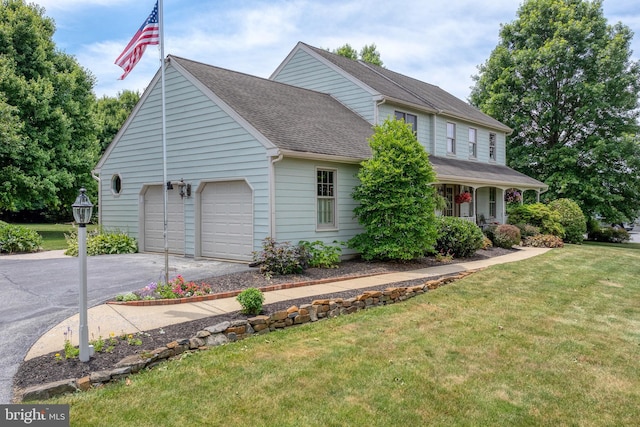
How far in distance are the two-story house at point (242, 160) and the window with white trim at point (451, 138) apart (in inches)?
74.7

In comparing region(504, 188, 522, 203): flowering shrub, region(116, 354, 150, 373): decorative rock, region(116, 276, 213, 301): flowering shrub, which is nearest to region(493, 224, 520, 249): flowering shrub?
region(504, 188, 522, 203): flowering shrub

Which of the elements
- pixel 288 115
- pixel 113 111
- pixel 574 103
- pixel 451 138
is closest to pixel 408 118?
pixel 451 138

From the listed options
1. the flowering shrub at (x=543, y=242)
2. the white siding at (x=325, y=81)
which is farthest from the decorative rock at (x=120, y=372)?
the flowering shrub at (x=543, y=242)

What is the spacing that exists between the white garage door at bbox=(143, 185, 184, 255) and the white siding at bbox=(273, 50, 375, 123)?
754cm

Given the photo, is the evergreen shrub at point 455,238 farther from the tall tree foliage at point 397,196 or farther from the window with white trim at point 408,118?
the window with white trim at point 408,118

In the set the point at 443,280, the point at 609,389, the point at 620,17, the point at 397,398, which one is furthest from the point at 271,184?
the point at 620,17

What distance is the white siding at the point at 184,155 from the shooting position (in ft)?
35.5

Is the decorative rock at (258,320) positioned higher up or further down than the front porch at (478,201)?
further down

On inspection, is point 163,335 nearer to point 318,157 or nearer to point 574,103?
point 318,157

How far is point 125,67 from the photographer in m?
9.04

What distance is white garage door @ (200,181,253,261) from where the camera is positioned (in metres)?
11.2

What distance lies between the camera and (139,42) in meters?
8.97

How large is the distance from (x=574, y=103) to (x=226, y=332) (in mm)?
28681

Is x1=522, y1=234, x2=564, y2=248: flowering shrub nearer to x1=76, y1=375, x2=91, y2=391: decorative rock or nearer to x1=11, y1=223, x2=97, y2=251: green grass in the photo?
x1=11, y1=223, x2=97, y2=251: green grass
